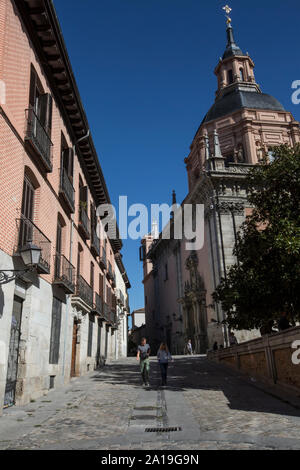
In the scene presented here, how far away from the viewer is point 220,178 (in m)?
26.6

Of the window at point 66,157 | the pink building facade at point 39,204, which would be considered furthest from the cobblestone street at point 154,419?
the window at point 66,157

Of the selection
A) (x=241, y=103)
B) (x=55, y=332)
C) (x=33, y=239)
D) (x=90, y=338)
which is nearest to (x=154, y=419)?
(x=33, y=239)

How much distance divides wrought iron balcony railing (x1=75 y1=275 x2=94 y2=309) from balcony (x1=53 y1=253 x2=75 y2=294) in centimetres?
125

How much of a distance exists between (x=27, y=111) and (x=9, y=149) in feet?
5.53

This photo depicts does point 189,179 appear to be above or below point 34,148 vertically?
above

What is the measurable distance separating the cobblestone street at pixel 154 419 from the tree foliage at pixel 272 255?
2569mm

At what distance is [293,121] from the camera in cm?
3055

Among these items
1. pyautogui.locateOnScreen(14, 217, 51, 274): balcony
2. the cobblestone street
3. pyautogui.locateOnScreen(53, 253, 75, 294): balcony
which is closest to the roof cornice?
pyautogui.locateOnScreen(14, 217, 51, 274): balcony

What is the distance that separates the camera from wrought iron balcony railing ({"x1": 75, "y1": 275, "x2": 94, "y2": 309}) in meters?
14.4

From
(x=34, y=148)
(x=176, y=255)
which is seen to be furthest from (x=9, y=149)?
(x=176, y=255)

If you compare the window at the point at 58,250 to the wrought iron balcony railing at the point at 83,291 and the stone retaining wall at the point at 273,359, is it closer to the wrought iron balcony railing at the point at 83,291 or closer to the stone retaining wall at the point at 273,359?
the wrought iron balcony railing at the point at 83,291

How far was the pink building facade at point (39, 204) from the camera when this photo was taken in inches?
328

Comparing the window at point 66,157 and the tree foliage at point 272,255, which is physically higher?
the window at point 66,157
